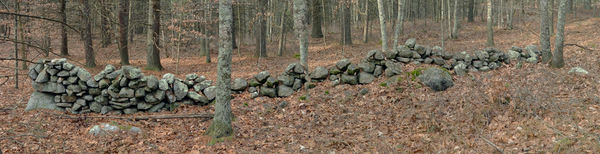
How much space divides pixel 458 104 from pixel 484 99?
1.71 ft

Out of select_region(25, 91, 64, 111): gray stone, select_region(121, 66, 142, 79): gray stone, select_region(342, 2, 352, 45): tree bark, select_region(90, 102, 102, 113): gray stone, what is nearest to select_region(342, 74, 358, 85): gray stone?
select_region(121, 66, 142, 79): gray stone

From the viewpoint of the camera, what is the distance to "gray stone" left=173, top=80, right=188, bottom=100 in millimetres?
9266

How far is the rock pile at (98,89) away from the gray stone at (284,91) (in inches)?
113

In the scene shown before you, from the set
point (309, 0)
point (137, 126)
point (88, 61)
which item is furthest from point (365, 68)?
point (309, 0)

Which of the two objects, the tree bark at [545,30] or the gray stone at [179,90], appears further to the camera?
the tree bark at [545,30]

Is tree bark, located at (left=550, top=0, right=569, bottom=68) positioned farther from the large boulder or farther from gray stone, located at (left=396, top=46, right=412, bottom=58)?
gray stone, located at (left=396, top=46, right=412, bottom=58)

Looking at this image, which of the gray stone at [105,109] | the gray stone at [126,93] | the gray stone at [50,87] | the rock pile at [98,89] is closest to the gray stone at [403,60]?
the rock pile at [98,89]

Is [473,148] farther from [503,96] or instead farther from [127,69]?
[127,69]

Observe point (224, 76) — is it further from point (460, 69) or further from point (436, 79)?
point (460, 69)

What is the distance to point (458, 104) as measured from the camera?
7.66 metres

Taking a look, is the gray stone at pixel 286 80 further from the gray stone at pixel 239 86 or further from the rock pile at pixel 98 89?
the rock pile at pixel 98 89

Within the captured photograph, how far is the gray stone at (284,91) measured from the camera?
9945 millimetres

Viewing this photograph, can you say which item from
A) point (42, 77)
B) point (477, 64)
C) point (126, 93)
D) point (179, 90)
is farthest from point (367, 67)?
point (42, 77)

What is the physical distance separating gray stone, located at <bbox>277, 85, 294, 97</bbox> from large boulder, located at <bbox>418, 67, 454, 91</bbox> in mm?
3596
